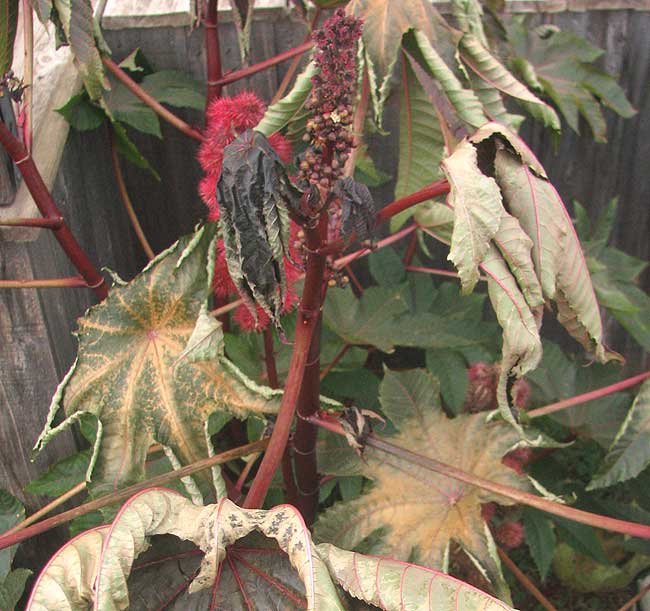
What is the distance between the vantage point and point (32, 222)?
918 millimetres

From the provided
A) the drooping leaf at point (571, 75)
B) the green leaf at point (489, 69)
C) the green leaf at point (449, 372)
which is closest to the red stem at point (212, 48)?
the green leaf at point (489, 69)

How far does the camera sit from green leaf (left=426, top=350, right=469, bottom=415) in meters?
1.40

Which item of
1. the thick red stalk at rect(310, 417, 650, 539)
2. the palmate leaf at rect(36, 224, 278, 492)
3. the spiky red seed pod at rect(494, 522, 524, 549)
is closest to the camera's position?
the thick red stalk at rect(310, 417, 650, 539)

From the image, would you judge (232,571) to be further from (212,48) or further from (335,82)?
(212,48)

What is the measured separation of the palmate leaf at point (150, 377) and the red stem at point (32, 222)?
0.14 metres

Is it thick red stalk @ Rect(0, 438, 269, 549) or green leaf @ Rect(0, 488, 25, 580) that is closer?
thick red stalk @ Rect(0, 438, 269, 549)

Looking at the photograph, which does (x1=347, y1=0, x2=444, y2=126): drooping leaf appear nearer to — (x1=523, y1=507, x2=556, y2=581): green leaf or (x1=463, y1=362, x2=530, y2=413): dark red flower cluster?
(x1=463, y1=362, x2=530, y2=413): dark red flower cluster

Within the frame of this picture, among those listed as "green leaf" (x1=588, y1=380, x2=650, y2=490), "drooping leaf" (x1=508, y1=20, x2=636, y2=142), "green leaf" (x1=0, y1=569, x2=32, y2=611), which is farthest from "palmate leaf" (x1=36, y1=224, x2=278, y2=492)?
"drooping leaf" (x1=508, y1=20, x2=636, y2=142)

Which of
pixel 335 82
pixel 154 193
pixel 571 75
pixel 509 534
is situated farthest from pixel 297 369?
pixel 571 75

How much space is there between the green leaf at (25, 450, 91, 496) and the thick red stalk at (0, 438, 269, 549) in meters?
0.38

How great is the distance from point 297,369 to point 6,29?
0.57 metres

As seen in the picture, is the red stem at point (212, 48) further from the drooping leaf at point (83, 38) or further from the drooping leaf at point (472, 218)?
the drooping leaf at point (472, 218)

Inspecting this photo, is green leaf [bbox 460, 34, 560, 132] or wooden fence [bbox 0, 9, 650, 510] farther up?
green leaf [bbox 460, 34, 560, 132]

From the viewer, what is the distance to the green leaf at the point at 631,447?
0.99m
